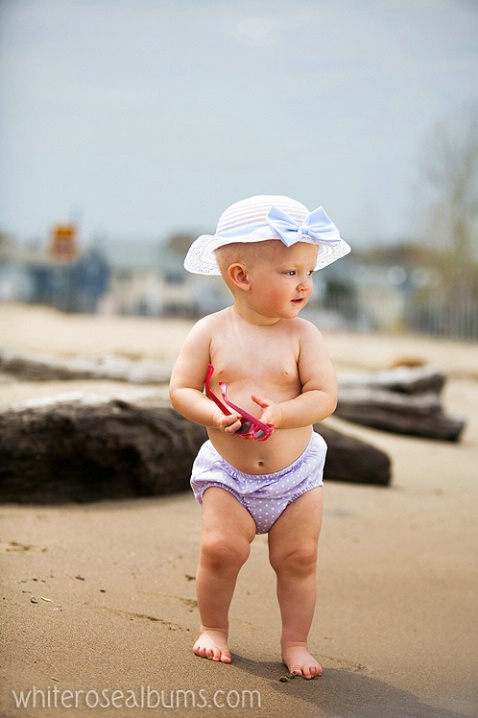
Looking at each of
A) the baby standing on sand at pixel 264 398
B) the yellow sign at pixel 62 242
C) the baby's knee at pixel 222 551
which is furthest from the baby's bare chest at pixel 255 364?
the yellow sign at pixel 62 242

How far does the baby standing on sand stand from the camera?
2260 millimetres

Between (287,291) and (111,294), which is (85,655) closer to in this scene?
(287,291)

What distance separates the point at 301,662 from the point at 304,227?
104cm

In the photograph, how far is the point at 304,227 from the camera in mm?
2234

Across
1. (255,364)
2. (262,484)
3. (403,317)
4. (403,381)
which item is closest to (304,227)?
(255,364)

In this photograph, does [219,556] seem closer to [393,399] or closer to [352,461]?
[352,461]

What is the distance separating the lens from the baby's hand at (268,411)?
2.12 meters

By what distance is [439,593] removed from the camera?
316 centimetres

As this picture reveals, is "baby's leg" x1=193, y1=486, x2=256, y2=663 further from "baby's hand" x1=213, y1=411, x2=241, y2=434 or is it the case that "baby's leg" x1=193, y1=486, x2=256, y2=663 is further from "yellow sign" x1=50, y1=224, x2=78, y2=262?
"yellow sign" x1=50, y1=224, x2=78, y2=262

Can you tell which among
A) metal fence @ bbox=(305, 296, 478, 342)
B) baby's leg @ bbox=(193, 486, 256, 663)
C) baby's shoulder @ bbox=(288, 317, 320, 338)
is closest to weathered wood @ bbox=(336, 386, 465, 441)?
baby's shoulder @ bbox=(288, 317, 320, 338)

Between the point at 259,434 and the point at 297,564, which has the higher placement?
the point at 259,434

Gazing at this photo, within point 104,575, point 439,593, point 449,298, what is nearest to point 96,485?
point 104,575

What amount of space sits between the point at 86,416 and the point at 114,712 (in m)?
1.94

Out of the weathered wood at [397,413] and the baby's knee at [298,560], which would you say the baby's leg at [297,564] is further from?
the weathered wood at [397,413]
